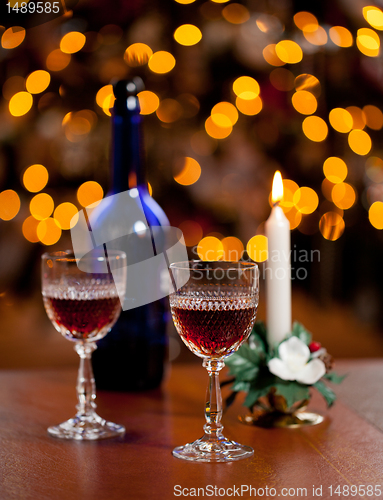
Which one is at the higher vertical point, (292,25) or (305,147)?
(292,25)

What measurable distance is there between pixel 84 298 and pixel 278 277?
0.28 metres

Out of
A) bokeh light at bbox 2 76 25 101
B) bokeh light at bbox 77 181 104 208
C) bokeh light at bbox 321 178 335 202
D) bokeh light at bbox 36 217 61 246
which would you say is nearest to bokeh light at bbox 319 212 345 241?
bokeh light at bbox 321 178 335 202

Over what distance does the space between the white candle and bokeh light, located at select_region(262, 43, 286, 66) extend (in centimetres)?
208

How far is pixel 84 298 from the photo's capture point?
826 millimetres

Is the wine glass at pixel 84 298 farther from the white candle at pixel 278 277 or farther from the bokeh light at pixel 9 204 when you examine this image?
the bokeh light at pixel 9 204

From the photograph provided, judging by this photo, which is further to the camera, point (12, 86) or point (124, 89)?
point (12, 86)

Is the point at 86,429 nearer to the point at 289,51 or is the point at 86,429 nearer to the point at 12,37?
the point at 12,37

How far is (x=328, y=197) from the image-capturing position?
116 inches

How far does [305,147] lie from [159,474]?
241 centimetres

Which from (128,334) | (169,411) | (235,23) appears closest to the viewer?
(169,411)

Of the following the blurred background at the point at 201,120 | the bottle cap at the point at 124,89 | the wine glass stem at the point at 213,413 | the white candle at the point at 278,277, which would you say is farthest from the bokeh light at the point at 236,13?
the wine glass stem at the point at 213,413

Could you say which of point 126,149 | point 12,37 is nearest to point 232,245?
point 12,37

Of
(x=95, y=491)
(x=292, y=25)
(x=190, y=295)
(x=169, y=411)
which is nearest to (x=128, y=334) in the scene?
(x=169, y=411)

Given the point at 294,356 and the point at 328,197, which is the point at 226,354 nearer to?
the point at 294,356
